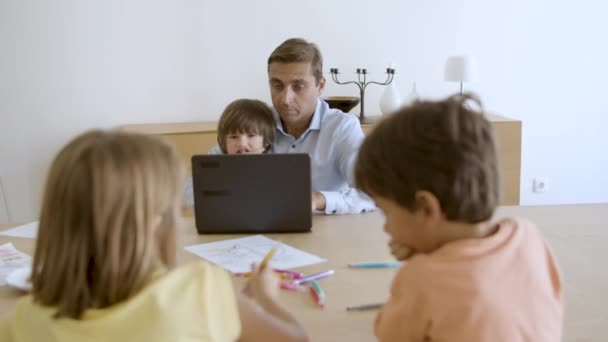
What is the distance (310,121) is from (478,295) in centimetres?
152

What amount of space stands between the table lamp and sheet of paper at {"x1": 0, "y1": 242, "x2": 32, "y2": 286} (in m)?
2.44

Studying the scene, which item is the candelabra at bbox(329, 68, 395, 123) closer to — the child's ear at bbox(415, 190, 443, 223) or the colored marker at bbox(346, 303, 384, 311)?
the colored marker at bbox(346, 303, 384, 311)

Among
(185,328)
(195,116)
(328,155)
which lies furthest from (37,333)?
(195,116)

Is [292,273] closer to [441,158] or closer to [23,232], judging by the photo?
[441,158]

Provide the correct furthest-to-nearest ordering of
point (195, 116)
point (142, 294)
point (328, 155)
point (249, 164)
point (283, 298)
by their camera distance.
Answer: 1. point (195, 116)
2. point (328, 155)
3. point (249, 164)
4. point (283, 298)
5. point (142, 294)

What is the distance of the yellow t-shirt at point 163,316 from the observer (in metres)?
0.88

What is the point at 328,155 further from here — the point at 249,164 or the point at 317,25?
the point at 317,25

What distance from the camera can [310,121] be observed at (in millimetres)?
2342

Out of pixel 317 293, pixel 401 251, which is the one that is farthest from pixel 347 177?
pixel 401 251

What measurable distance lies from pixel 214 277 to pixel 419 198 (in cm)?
33

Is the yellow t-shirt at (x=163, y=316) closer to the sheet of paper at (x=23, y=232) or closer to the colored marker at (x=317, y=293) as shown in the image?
the colored marker at (x=317, y=293)

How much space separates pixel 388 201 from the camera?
38.4 inches

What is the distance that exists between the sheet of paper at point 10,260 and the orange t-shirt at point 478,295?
975 millimetres

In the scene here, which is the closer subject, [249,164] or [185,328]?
[185,328]
